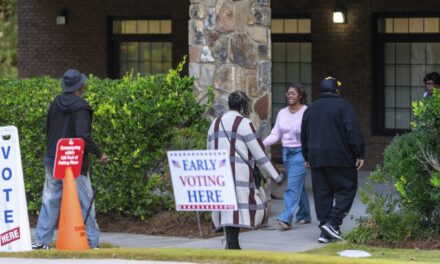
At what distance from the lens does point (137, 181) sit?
13.7m

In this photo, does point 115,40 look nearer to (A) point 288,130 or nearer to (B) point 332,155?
(A) point 288,130

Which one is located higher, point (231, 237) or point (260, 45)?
point (260, 45)

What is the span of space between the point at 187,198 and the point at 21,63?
1369 centimetres

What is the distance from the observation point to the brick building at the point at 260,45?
14.1 m

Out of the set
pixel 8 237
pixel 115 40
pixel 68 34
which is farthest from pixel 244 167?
pixel 68 34

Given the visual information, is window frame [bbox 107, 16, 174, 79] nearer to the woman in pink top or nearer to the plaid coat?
the woman in pink top

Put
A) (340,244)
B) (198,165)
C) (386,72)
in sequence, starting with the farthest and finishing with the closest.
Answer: (386,72)
(340,244)
(198,165)

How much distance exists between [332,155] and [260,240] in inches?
52.0

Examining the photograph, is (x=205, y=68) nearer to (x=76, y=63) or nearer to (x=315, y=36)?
(x=315, y=36)

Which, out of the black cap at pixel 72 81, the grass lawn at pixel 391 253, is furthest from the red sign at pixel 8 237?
the grass lawn at pixel 391 253

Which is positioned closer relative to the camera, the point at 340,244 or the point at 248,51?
the point at 340,244

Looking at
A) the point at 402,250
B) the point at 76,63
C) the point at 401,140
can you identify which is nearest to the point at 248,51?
the point at 401,140

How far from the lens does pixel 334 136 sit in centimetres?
1202

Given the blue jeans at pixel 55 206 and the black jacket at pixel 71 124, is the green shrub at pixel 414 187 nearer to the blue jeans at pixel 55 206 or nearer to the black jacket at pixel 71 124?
the blue jeans at pixel 55 206
